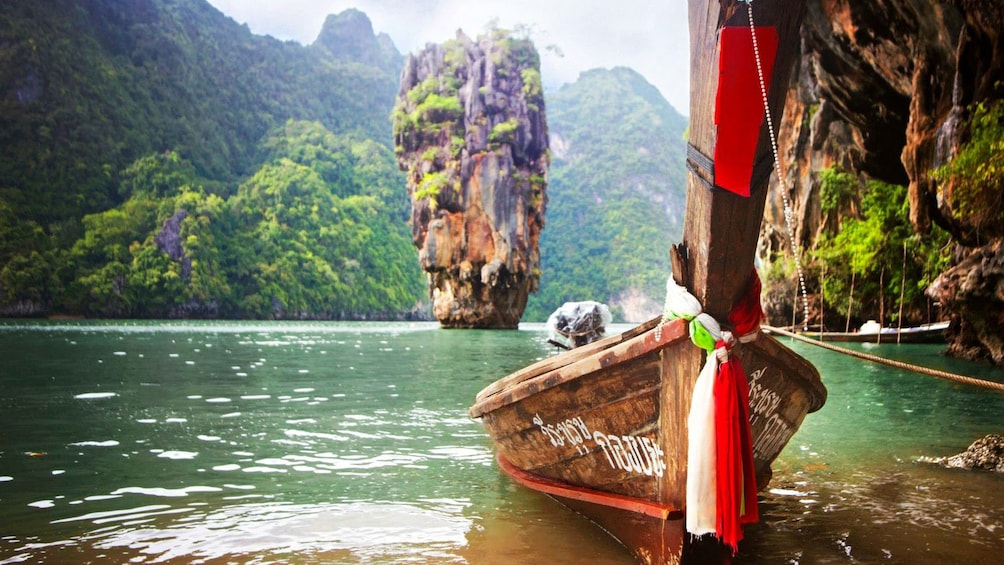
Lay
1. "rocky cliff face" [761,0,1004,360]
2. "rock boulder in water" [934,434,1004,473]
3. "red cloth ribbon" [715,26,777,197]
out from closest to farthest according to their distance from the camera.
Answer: "red cloth ribbon" [715,26,777,197] → "rock boulder in water" [934,434,1004,473] → "rocky cliff face" [761,0,1004,360]

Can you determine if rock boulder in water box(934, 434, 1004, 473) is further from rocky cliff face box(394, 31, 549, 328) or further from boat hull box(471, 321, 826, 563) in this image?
rocky cliff face box(394, 31, 549, 328)

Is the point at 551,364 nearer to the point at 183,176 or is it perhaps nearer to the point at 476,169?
the point at 476,169

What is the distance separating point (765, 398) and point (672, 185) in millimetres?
114648

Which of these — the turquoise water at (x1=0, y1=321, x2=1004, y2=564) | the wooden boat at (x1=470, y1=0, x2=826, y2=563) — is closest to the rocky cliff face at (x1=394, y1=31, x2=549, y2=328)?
the turquoise water at (x1=0, y1=321, x2=1004, y2=564)

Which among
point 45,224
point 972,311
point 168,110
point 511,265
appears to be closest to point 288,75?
point 168,110

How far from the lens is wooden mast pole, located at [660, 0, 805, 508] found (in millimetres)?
3121

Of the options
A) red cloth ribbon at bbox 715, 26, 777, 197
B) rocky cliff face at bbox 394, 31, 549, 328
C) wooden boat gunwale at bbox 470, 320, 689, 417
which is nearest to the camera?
red cloth ribbon at bbox 715, 26, 777, 197

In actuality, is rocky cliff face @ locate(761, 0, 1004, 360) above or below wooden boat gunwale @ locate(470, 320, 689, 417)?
above

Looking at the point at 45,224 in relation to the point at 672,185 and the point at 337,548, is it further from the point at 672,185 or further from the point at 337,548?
the point at 672,185

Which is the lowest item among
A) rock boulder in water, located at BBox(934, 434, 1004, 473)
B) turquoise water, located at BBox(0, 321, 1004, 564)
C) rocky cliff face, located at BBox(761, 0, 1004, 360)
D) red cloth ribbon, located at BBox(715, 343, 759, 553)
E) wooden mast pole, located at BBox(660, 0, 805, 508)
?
turquoise water, located at BBox(0, 321, 1004, 564)

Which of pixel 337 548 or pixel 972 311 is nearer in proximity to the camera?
pixel 337 548

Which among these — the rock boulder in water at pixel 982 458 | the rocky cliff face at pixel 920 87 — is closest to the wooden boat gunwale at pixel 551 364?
the rock boulder in water at pixel 982 458

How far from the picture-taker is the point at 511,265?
155 ft

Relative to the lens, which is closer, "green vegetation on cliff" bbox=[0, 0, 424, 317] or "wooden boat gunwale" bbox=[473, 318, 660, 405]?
"wooden boat gunwale" bbox=[473, 318, 660, 405]
